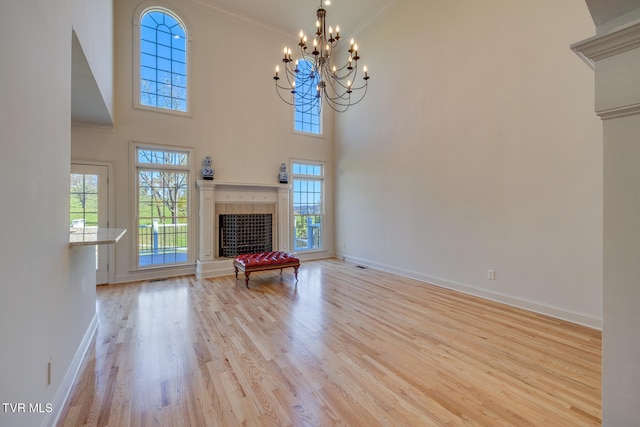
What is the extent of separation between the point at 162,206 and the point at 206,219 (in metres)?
0.84

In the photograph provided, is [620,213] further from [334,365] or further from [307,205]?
[307,205]

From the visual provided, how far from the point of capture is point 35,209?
4.90ft

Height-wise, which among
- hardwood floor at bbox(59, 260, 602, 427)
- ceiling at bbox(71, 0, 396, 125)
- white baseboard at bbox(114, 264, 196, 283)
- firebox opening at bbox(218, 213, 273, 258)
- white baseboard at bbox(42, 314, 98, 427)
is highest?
ceiling at bbox(71, 0, 396, 125)

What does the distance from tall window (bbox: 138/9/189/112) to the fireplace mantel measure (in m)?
1.71

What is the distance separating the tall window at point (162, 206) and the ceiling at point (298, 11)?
3.13m

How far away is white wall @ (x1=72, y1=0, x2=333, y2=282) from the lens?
16.0 ft

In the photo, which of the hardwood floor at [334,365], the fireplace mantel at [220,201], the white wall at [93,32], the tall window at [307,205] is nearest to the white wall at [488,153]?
the hardwood floor at [334,365]

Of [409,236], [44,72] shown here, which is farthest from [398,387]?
[409,236]

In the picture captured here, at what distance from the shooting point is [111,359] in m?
2.44

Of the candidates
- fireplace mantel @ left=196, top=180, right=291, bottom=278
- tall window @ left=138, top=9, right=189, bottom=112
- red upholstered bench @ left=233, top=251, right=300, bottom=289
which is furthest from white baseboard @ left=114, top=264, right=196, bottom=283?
tall window @ left=138, top=9, right=189, bottom=112

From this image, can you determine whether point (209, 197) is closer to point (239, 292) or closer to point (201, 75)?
point (239, 292)

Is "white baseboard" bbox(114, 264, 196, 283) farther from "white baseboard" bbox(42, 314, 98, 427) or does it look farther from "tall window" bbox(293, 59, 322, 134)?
"tall window" bbox(293, 59, 322, 134)

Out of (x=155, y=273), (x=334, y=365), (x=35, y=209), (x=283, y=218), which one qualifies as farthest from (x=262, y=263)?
(x=35, y=209)

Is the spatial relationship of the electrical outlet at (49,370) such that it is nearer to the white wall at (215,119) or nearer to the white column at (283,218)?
the white wall at (215,119)
